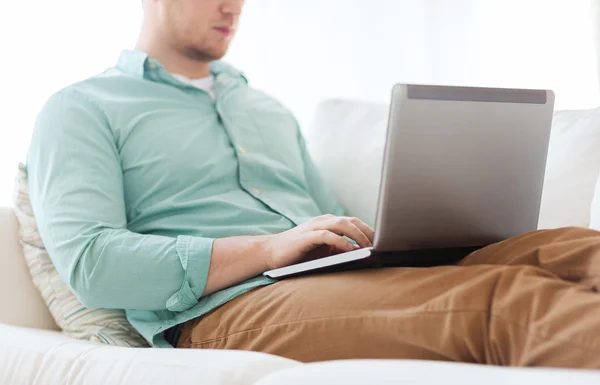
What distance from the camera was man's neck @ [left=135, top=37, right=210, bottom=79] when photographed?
5.55 ft

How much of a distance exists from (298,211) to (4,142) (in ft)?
3.25

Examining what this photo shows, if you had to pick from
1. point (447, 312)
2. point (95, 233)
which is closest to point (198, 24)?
point (95, 233)

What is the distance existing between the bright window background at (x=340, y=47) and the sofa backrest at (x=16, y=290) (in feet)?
2.39

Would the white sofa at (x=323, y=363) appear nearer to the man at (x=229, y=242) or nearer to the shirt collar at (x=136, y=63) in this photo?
the man at (x=229, y=242)

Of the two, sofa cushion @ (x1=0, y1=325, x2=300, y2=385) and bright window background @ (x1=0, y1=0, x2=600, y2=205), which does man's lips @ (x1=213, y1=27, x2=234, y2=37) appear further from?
sofa cushion @ (x1=0, y1=325, x2=300, y2=385)

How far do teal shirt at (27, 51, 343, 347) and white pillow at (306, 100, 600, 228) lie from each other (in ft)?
0.21

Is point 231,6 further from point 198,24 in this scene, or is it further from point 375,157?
point 375,157

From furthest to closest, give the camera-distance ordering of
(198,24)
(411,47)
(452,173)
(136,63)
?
(411,47) → (198,24) → (136,63) → (452,173)

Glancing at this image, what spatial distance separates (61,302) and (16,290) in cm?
9

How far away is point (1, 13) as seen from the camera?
6.57 feet

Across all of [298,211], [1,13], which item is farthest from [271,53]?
[298,211]

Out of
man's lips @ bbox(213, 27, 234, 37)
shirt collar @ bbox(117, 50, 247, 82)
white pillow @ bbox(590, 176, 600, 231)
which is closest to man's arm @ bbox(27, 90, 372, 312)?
shirt collar @ bbox(117, 50, 247, 82)

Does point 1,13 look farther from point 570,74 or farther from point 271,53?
point 570,74

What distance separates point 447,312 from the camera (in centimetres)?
88
